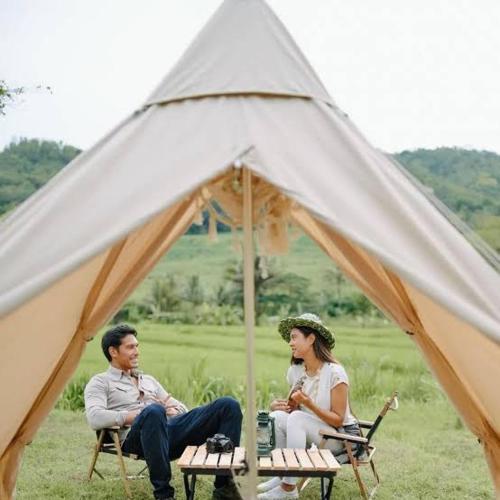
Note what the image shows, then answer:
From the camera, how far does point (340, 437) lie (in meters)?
5.14

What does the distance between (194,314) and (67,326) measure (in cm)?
960

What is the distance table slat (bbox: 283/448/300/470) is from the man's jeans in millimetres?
439

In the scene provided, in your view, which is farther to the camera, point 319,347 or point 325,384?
point 319,347

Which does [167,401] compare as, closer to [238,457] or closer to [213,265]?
[238,457]

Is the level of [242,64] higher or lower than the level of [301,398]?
higher

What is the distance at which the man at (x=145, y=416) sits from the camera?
5.16m

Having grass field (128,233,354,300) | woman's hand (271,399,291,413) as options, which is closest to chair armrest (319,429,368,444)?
woman's hand (271,399,291,413)

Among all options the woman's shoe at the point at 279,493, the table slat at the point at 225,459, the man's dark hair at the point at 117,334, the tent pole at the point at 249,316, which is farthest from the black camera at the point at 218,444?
the tent pole at the point at 249,316

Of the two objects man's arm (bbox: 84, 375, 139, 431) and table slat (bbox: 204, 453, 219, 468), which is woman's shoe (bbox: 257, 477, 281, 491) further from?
man's arm (bbox: 84, 375, 139, 431)

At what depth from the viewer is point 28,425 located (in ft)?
15.6

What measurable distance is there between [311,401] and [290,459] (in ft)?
1.50

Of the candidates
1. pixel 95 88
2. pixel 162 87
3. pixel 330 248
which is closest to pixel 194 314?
pixel 95 88

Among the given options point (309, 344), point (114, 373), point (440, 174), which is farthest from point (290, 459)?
point (440, 174)

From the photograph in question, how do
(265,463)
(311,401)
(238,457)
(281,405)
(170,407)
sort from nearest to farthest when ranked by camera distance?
(265,463) → (238,457) → (311,401) → (281,405) → (170,407)
